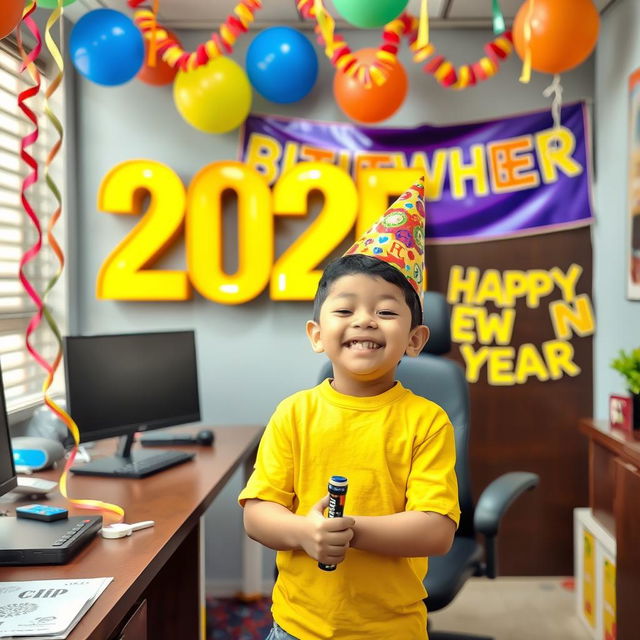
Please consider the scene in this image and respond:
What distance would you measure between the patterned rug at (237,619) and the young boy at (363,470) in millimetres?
1813

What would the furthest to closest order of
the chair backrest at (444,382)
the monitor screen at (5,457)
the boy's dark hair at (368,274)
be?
the chair backrest at (444,382) → the monitor screen at (5,457) → the boy's dark hair at (368,274)

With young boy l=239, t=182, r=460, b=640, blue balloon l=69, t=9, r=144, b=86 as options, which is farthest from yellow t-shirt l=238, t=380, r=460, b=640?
blue balloon l=69, t=9, r=144, b=86

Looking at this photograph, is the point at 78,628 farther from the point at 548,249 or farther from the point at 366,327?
the point at 548,249

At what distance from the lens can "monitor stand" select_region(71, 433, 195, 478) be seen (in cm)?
227

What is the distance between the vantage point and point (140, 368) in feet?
8.25

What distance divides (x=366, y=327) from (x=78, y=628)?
2.16 ft

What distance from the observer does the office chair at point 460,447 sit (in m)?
2.11

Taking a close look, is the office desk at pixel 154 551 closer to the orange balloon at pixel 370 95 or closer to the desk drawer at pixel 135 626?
the desk drawer at pixel 135 626

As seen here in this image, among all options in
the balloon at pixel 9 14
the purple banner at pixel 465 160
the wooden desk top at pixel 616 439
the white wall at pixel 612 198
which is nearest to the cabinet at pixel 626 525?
the wooden desk top at pixel 616 439

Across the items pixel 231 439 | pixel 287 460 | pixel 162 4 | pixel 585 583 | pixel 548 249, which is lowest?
pixel 585 583

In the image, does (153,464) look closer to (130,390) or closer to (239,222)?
(130,390)

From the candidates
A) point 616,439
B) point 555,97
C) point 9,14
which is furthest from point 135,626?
point 555,97

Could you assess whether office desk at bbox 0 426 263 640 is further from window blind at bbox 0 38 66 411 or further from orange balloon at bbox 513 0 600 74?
orange balloon at bbox 513 0 600 74

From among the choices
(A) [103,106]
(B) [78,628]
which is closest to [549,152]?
(A) [103,106]
